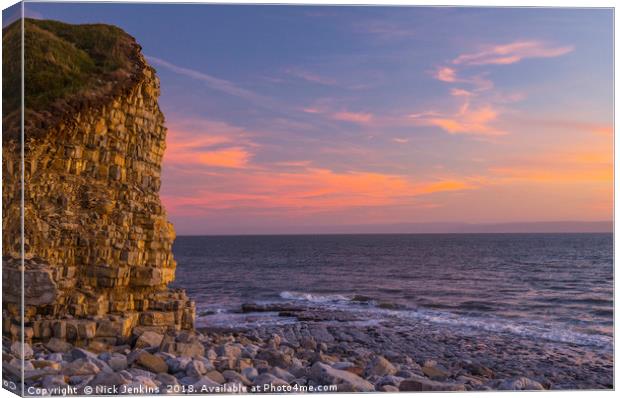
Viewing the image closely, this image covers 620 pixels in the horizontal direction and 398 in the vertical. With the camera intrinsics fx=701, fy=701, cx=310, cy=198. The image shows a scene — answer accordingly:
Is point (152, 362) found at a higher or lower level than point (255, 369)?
higher

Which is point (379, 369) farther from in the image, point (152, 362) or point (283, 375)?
point (152, 362)

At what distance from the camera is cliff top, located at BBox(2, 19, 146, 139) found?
39.6 feet

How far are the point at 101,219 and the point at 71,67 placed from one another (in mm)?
3048

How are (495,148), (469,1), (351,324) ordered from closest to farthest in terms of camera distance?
(469,1)
(495,148)
(351,324)

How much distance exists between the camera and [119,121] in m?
13.4

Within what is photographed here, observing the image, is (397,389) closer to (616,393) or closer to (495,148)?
(616,393)

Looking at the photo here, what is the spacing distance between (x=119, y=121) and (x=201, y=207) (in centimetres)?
530

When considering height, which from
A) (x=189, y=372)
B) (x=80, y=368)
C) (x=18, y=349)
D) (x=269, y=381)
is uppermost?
(x=18, y=349)

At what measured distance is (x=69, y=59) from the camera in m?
13.4

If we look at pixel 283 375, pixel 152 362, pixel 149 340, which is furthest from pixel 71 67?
pixel 283 375

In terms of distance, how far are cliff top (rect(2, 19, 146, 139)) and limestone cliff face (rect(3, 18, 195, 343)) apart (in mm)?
39

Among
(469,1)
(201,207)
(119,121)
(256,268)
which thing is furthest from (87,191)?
(256,268)

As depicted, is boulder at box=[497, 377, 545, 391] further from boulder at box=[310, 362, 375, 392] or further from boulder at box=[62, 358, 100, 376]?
boulder at box=[62, 358, 100, 376]

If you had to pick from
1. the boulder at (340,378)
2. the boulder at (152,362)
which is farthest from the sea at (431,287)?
the boulder at (152,362)
